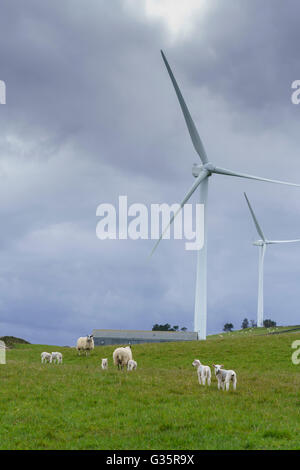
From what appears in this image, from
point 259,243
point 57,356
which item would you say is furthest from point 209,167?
point 259,243

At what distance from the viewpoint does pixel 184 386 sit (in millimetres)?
19516

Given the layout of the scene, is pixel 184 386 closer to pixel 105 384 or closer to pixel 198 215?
pixel 105 384

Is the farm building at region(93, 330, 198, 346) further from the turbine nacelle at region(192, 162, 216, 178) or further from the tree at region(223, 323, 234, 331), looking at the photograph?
the tree at region(223, 323, 234, 331)

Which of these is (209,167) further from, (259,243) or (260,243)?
(259,243)

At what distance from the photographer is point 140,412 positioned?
15.4 m

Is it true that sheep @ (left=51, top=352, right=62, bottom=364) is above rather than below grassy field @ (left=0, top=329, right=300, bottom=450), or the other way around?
below

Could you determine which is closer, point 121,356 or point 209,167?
point 121,356

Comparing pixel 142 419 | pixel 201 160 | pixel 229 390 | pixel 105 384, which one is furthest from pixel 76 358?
pixel 201 160

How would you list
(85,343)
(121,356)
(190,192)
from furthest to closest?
(190,192)
(85,343)
(121,356)

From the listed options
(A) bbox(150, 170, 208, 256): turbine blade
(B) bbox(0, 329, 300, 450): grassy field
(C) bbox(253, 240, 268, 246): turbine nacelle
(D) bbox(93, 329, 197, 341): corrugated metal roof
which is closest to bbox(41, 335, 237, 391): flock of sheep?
(B) bbox(0, 329, 300, 450): grassy field

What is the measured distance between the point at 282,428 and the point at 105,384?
9074mm

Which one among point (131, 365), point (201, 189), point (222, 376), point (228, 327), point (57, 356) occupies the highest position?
point (201, 189)

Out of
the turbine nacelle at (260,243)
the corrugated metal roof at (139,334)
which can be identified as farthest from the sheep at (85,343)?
the turbine nacelle at (260,243)

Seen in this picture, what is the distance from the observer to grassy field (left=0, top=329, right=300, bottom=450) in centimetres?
1261
